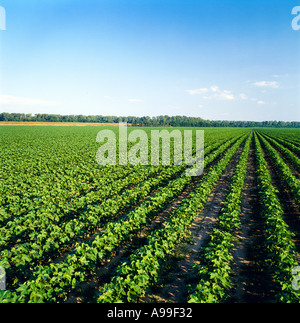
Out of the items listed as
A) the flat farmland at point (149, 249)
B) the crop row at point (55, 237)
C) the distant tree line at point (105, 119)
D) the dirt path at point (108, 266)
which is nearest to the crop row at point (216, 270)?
the flat farmland at point (149, 249)

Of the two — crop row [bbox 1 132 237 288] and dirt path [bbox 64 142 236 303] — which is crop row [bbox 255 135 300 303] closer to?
dirt path [bbox 64 142 236 303]

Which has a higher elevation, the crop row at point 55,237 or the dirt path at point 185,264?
the crop row at point 55,237

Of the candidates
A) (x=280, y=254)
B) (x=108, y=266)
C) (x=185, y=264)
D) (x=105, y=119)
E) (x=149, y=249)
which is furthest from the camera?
(x=105, y=119)

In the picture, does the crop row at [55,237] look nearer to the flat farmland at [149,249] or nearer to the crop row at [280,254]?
the flat farmland at [149,249]

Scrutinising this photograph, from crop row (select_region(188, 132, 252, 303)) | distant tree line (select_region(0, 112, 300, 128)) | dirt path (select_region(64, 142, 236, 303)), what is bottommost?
dirt path (select_region(64, 142, 236, 303))

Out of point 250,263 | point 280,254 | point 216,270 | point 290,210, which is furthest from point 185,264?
point 290,210

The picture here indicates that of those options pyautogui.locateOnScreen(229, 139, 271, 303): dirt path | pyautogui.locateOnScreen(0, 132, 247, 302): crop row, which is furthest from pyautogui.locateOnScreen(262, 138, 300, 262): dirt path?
pyautogui.locateOnScreen(0, 132, 247, 302): crop row

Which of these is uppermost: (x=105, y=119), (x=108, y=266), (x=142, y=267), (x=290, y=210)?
(x=105, y=119)

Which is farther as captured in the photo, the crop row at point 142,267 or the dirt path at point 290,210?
the dirt path at point 290,210

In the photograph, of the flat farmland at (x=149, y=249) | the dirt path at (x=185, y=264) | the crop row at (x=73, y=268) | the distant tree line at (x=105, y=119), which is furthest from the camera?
the distant tree line at (x=105, y=119)

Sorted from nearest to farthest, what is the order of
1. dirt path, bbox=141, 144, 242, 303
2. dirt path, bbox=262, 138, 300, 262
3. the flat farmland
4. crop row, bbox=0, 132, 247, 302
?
crop row, bbox=0, 132, 247, 302 < the flat farmland < dirt path, bbox=141, 144, 242, 303 < dirt path, bbox=262, 138, 300, 262

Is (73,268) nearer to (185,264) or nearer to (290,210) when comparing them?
(185,264)
